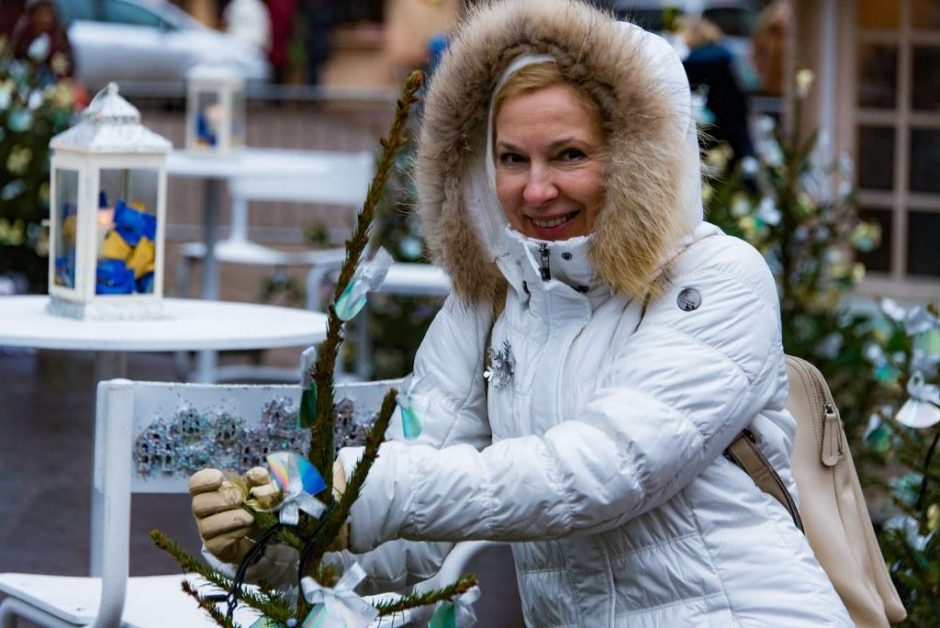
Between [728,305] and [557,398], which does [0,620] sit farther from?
[728,305]

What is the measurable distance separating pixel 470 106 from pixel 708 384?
58 centimetres

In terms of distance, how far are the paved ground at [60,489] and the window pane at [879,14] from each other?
3251 millimetres

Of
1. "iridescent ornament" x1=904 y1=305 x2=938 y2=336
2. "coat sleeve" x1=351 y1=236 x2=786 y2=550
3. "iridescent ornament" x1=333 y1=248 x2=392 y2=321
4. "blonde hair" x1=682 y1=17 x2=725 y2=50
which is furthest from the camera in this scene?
"blonde hair" x1=682 y1=17 x2=725 y2=50

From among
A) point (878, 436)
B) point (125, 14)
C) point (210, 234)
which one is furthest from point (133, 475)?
point (125, 14)

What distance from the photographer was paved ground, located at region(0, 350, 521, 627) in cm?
512

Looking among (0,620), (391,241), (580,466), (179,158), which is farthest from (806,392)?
(179,158)

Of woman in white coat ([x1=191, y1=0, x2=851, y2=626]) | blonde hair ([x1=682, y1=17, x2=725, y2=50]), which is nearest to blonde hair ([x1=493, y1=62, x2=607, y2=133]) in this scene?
woman in white coat ([x1=191, y1=0, x2=851, y2=626])

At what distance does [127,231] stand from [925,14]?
15.5 feet

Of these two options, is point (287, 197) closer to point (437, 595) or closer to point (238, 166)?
point (238, 166)

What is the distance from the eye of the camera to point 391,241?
23.6ft

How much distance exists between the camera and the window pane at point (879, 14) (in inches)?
308

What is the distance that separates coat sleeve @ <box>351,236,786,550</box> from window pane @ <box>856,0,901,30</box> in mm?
5532

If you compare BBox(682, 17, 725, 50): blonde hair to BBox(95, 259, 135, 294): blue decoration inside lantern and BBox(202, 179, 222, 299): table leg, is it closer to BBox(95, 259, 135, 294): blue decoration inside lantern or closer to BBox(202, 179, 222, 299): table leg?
BBox(202, 179, 222, 299): table leg

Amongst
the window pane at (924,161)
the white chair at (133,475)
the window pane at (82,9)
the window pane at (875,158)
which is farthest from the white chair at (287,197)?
the window pane at (82,9)
